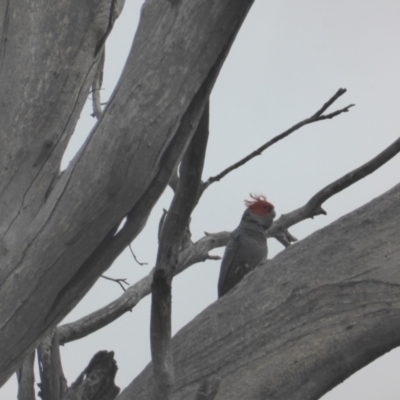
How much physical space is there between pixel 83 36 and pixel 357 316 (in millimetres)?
1517

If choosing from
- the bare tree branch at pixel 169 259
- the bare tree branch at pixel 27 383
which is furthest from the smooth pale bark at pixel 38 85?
the bare tree branch at pixel 27 383

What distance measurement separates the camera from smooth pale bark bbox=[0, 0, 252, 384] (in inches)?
83.0

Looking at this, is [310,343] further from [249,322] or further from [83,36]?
[83,36]

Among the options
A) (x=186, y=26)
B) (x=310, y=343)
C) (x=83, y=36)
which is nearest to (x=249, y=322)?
(x=310, y=343)

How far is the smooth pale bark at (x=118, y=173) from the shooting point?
2109 millimetres

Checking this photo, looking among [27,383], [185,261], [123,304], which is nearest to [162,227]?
[27,383]

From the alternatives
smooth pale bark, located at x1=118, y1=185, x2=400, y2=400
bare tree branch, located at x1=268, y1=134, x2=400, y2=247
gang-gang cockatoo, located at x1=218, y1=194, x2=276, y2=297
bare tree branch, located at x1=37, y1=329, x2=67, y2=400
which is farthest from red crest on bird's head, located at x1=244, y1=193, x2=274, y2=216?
smooth pale bark, located at x1=118, y1=185, x2=400, y2=400

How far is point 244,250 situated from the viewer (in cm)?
600

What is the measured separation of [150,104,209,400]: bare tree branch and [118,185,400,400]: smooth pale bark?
0.24 meters

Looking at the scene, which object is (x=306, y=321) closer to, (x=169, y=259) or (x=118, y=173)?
(x=169, y=259)

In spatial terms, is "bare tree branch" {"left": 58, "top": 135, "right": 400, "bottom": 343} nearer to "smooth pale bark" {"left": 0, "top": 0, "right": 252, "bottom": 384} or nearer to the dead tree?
the dead tree

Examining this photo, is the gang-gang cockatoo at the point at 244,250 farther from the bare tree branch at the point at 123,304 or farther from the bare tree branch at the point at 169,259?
the bare tree branch at the point at 169,259

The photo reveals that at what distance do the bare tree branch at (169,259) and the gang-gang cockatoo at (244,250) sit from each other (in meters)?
3.70

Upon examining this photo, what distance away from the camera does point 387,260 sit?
2.44 metres
